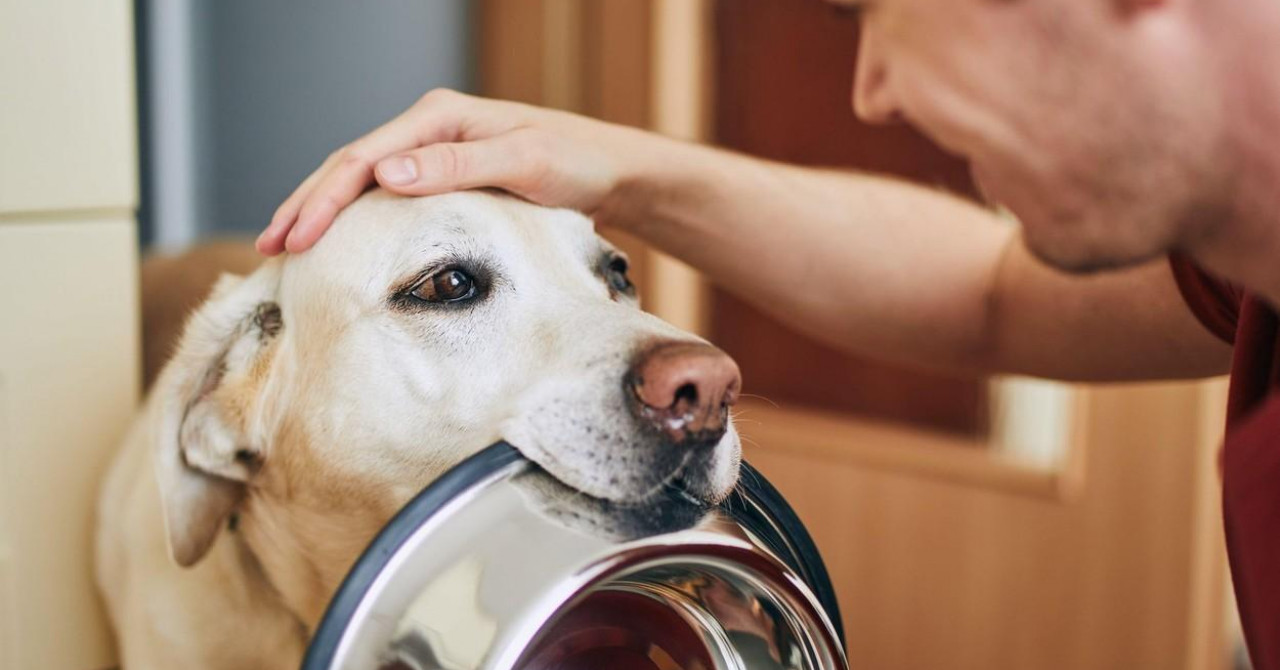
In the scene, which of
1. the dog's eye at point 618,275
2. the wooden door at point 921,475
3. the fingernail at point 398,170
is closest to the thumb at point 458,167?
the fingernail at point 398,170

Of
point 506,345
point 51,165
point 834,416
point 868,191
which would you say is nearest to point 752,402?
point 834,416

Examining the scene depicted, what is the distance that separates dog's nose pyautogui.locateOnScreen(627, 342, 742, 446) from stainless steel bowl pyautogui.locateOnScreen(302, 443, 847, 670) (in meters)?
0.05

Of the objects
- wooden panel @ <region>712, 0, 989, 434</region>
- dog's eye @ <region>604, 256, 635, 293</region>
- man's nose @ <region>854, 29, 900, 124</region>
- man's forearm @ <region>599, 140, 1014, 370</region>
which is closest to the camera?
man's nose @ <region>854, 29, 900, 124</region>

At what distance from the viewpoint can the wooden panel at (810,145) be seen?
2.71m

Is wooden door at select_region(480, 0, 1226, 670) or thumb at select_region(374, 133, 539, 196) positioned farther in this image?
wooden door at select_region(480, 0, 1226, 670)

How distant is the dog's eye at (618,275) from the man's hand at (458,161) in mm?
64

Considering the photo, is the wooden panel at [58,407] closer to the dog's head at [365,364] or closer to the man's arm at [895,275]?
the dog's head at [365,364]

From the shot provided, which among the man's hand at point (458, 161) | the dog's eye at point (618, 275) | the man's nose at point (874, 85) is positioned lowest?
the dog's eye at point (618, 275)

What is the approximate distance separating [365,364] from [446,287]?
0.32ft

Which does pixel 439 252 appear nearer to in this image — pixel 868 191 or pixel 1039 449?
→ pixel 868 191

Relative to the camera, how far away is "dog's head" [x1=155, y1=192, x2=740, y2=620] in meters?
0.97

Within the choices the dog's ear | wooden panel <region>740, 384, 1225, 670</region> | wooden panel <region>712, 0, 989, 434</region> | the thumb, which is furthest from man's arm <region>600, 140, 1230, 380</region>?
wooden panel <region>712, 0, 989, 434</region>

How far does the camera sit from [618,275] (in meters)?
1.20

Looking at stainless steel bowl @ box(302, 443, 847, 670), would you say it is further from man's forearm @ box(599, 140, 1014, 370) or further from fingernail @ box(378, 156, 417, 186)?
man's forearm @ box(599, 140, 1014, 370)
